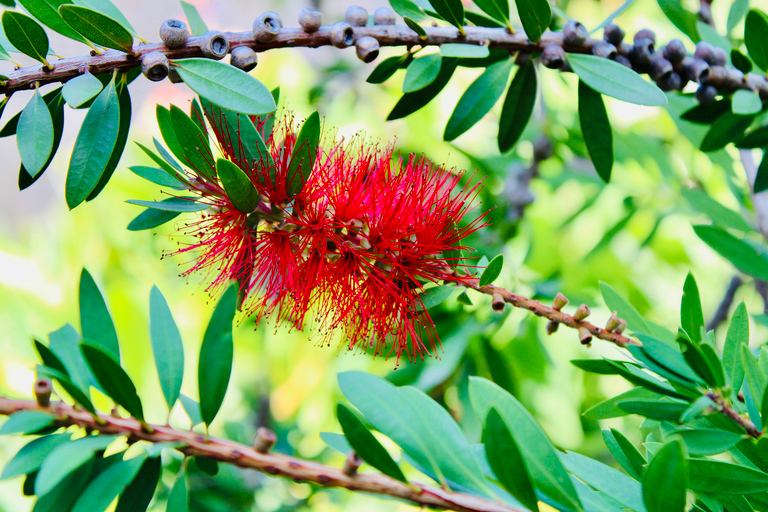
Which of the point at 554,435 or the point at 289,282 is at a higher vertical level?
the point at 289,282

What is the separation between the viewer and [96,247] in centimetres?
144

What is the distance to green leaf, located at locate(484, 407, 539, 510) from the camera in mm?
270

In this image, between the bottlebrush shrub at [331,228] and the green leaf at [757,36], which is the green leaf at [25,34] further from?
the green leaf at [757,36]

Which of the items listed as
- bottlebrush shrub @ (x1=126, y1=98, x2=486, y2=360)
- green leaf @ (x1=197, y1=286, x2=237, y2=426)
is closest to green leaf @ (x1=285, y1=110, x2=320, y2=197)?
bottlebrush shrub @ (x1=126, y1=98, x2=486, y2=360)

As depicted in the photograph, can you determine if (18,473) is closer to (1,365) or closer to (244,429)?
(244,429)

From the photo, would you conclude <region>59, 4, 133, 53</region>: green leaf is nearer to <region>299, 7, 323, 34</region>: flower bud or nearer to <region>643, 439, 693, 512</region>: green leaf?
<region>299, 7, 323, 34</region>: flower bud

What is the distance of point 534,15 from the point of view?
437mm

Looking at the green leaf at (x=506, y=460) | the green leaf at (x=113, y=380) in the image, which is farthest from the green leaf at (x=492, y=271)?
the green leaf at (x=113, y=380)

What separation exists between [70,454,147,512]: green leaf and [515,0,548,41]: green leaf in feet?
1.36

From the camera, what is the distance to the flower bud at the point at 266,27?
1.24 ft

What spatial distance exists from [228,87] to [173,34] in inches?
2.4

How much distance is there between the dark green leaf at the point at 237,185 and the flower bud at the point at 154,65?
0.08 m

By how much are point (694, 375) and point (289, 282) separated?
0.29m

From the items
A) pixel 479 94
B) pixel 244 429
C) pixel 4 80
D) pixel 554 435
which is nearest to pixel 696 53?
pixel 479 94
